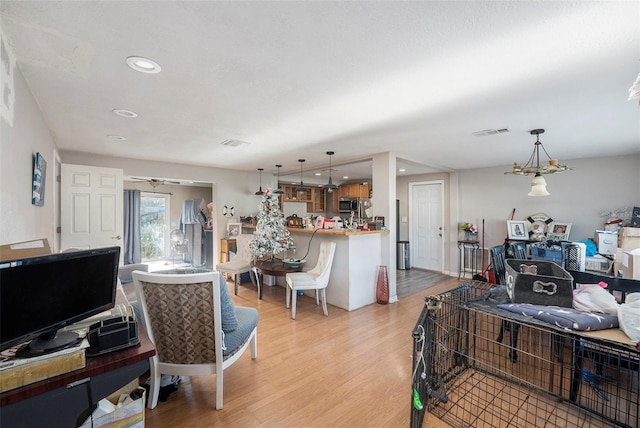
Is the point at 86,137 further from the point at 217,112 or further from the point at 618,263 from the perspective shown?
the point at 618,263

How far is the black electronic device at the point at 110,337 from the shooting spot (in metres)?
1.18

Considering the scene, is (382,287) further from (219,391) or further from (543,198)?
(543,198)

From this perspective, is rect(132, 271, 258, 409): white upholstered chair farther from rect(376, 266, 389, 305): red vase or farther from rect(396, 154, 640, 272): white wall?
rect(396, 154, 640, 272): white wall

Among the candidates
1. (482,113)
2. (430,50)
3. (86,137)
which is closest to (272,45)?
(430,50)

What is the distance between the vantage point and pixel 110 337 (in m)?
1.21

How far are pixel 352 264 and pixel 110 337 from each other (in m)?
3.12

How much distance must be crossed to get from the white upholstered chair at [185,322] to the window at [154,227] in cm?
678

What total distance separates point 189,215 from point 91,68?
6038 mm

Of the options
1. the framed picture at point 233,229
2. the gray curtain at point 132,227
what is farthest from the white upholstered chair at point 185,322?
the gray curtain at point 132,227

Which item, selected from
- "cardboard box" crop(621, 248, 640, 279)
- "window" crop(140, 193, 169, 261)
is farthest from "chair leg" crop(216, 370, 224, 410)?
"window" crop(140, 193, 169, 261)

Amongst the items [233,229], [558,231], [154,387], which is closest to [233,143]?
[233,229]

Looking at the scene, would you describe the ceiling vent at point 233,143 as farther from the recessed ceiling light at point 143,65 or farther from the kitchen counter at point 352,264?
the recessed ceiling light at point 143,65

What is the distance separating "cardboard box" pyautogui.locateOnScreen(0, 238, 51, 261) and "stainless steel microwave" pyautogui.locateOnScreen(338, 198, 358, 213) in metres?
6.73

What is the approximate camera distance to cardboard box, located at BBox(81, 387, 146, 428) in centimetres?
127
